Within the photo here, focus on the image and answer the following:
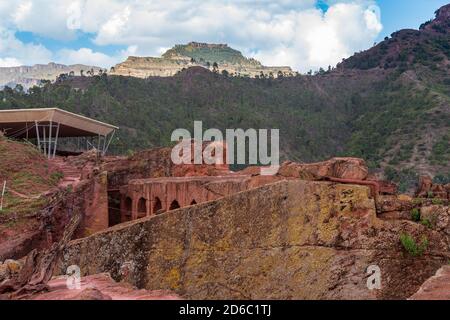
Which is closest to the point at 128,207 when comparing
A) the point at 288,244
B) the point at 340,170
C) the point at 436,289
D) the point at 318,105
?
the point at 340,170

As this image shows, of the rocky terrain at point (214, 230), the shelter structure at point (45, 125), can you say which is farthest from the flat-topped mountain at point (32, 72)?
the rocky terrain at point (214, 230)

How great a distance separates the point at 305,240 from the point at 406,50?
75.0 m

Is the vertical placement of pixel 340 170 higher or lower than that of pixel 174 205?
higher

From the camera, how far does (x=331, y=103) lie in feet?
245

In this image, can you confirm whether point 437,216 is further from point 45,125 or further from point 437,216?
point 45,125

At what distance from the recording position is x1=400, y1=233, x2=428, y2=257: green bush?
8.37 meters

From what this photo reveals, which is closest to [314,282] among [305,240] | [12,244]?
[305,240]

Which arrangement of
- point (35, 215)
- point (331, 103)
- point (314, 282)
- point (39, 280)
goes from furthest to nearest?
point (331, 103), point (35, 215), point (314, 282), point (39, 280)

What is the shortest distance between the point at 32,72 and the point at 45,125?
152 metres

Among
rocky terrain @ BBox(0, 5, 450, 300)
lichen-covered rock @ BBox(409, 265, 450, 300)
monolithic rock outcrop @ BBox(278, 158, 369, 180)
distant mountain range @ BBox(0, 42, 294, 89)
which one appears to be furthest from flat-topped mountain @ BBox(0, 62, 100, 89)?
lichen-covered rock @ BBox(409, 265, 450, 300)

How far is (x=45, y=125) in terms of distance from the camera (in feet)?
97.2

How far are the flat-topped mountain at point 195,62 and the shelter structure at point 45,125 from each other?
63317 millimetres
